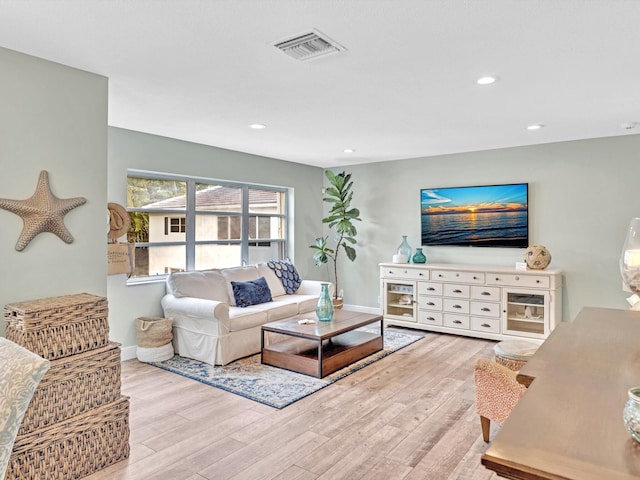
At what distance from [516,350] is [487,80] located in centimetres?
186

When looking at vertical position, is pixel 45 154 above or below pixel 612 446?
above

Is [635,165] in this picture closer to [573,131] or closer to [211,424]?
[573,131]

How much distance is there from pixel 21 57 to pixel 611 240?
553cm

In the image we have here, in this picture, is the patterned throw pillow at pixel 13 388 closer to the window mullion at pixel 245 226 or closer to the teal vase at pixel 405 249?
the window mullion at pixel 245 226

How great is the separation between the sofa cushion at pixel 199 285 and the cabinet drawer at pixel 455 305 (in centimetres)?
267

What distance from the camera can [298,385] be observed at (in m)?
3.55

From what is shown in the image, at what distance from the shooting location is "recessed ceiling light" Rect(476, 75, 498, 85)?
2.85 m

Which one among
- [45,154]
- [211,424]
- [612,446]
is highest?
[45,154]

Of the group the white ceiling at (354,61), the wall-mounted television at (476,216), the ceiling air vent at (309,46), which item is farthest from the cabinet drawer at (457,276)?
the ceiling air vent at (309,46)

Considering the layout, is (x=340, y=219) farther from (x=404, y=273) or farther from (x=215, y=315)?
(x=215, y=315)

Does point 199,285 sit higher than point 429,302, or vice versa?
point 199,285

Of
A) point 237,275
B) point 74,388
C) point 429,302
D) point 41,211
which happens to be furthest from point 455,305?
point 41,211

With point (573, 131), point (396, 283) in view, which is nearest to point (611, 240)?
point (573, 131)

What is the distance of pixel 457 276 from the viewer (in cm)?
520
